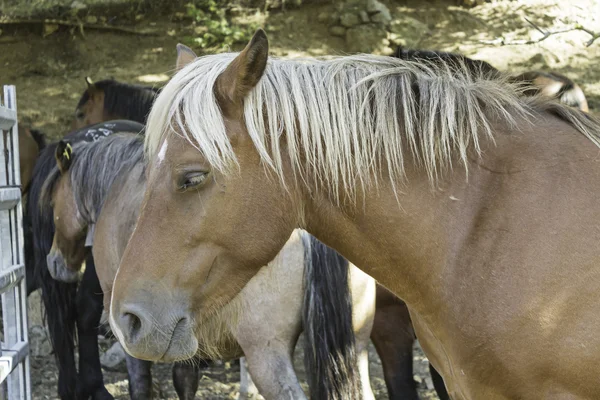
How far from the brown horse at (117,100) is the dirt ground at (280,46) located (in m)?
0.99

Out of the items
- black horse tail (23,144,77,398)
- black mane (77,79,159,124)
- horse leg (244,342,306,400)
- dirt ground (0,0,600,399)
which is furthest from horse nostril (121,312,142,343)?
dirt ground (0,0,600,399)

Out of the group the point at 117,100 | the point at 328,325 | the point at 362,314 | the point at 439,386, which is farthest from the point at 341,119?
the point at 117,100

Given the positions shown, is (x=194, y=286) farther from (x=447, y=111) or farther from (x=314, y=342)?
(x=314, y=342)

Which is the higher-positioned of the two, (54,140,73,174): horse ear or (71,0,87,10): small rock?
(71,0,87,10): small rock

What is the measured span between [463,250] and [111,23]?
8374 millimetres

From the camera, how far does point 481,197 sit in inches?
85.6

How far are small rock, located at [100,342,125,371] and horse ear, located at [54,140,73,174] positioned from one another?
86.7 inches

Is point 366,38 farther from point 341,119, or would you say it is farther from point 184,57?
point 341,119

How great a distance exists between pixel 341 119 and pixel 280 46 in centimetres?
728

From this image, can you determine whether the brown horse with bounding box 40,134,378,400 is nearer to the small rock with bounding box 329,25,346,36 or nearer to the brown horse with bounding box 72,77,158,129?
the brown horse with bounding box 72,77,158,129

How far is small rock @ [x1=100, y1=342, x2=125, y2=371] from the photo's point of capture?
20.6 ft

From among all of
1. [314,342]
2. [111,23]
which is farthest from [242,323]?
[111,23]

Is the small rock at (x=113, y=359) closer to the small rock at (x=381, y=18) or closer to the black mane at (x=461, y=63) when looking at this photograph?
the black mane at (x=461, y=63)

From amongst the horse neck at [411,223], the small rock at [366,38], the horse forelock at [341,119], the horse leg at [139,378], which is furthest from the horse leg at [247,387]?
the small rock at [366,38]
